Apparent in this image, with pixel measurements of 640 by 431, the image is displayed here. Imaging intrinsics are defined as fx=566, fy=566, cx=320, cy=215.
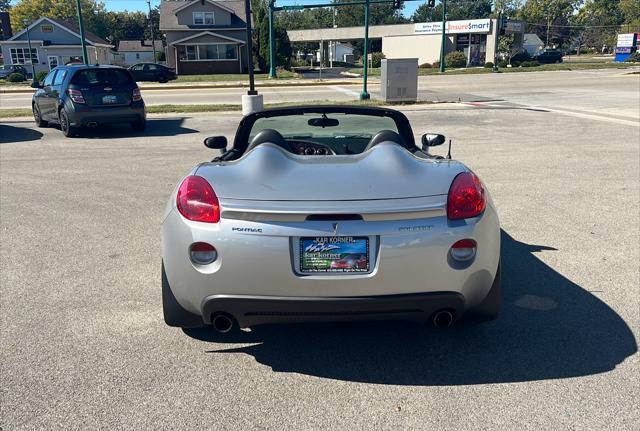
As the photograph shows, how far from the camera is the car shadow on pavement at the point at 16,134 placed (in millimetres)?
13406

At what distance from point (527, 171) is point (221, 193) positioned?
718cm

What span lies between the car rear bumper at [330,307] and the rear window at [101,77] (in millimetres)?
11671

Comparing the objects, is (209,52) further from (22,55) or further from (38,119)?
(38,119)

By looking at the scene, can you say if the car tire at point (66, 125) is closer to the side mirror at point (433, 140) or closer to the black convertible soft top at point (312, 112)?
the black convertible soft top at point (312, 112)

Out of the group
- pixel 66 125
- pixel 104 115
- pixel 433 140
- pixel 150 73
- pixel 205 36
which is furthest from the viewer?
pixel 205 36

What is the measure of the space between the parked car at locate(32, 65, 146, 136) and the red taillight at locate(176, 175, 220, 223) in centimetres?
1103

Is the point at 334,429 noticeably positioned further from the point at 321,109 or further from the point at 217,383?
the point at 321,109

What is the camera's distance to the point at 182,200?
3092mm

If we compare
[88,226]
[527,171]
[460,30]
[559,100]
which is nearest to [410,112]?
[559,100]

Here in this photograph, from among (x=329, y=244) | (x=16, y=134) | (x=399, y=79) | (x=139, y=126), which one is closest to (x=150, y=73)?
(x=399, y=79)

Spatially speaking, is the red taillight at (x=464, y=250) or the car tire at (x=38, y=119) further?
the car tire at (x=38, y=119)

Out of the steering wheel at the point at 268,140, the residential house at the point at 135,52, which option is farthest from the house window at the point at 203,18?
the steering wheel at the point at 268,140

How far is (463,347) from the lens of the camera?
138 inches

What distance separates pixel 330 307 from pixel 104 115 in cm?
1173
